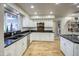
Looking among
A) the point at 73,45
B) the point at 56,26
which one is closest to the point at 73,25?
the point at 56,26

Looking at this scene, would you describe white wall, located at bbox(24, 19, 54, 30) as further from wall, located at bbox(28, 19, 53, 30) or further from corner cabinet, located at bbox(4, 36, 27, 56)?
corner cabinet, located at bbox(4, 36, 27, 56)

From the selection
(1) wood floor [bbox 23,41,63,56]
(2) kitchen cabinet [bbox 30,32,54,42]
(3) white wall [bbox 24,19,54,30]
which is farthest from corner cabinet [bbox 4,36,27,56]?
(3) white wall [bbox 24,19,54,30]

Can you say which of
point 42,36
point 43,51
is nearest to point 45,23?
point 42,36

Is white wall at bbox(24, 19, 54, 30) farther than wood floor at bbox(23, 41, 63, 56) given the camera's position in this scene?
Yes

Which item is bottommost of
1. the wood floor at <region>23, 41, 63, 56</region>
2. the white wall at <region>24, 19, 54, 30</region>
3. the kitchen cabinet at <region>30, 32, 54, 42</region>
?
the wood floor at <region>23, 41, 63, 56</region>

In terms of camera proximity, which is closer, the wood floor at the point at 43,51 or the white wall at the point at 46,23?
the wood floor at the point at 43,51

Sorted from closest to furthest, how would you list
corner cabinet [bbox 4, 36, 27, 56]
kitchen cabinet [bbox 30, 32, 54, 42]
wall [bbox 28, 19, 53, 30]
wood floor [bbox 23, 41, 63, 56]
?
corner cabinet [bbox 4, 36, 27, 56]
wood floor [bbox 23, 41, 63, 56]
kitchen cabinet [bbox 30, 32, 54, 42]
wall [bbox 28, 19, 53, 30]

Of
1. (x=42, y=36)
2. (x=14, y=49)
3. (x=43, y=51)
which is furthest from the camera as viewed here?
(x=42, y=36)

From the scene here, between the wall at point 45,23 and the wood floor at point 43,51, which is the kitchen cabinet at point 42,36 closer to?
the wall at point 45,23

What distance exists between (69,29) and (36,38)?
4.14 metres

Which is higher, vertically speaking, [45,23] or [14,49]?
[45,23]

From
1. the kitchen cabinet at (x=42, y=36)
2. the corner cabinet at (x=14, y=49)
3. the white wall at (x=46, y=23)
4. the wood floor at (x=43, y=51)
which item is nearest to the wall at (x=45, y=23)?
the white wall at (x=46, y=23)

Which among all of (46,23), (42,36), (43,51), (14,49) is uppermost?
(46,23)

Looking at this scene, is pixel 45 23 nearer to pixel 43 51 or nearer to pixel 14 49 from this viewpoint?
pixel 43 51
